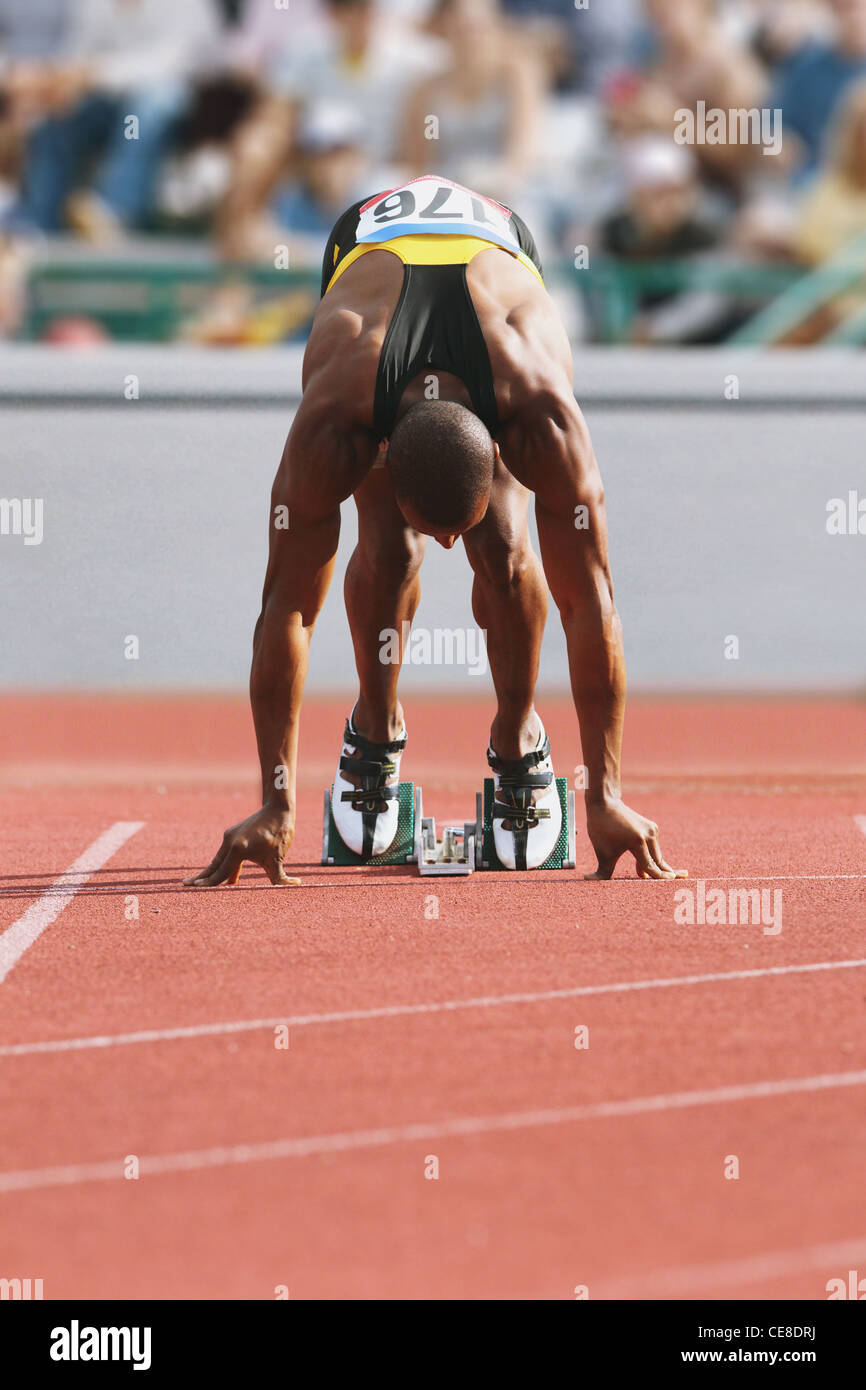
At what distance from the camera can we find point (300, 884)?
5.60 m

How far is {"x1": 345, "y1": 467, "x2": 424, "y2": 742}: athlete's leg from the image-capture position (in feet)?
19.0

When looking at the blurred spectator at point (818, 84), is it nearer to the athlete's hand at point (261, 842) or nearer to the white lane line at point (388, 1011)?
the athlete's hand at point (261, 842)

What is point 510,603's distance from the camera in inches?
→ 223

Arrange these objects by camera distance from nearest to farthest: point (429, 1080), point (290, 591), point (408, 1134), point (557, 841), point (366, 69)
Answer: point (408, 1134) → point (429, 1080) → point (290, 591) → point (557, 841) → point (366, 69)

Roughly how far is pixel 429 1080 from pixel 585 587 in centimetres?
208

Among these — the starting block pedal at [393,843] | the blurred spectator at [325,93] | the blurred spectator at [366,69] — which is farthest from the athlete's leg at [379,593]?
the blurred spectator at [366,69]

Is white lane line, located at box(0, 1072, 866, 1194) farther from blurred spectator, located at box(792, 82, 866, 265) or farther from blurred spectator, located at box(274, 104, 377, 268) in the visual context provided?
blurred spectator, located at box(274, 104, 377, 268)

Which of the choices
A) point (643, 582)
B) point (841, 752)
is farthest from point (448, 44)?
point (841, 752)

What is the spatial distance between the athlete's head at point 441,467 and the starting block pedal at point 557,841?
1.21m

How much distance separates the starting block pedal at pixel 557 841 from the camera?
580cm

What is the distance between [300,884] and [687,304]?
26.6 feet

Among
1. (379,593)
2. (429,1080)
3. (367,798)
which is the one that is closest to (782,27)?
(379,593)

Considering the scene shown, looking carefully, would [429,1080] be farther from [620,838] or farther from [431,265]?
[431,265]
